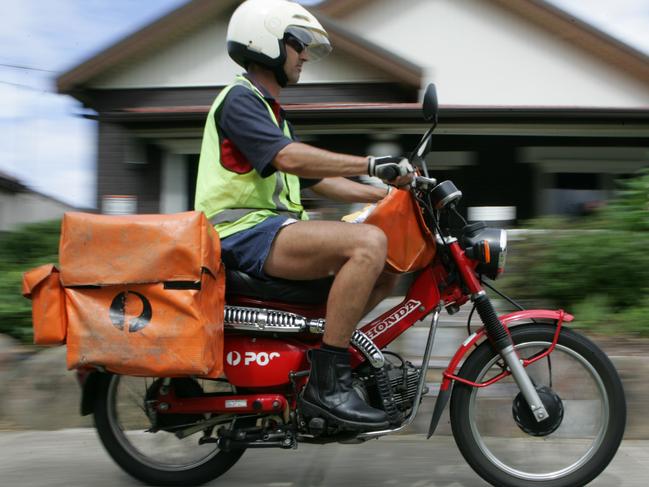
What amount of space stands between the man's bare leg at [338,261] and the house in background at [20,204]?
15033 mm

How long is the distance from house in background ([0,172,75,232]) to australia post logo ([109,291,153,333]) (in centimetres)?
1491

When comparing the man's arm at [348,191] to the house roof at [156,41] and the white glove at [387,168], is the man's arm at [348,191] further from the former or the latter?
the house roof at [156,41]

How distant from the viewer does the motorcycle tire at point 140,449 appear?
10.6ft

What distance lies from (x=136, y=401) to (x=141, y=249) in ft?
2.85

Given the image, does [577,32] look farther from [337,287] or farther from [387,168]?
[337,287]

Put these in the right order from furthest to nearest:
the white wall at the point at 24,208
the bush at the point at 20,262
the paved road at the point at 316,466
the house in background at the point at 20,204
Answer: the white wall at the point at 24,208 → the house in background at the point at 20,204 → the bush at the point at 20,262 → the paved road at the point at 316,466

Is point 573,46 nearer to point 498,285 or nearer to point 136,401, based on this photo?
point 498,285

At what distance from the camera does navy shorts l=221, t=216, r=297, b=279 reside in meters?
2.95

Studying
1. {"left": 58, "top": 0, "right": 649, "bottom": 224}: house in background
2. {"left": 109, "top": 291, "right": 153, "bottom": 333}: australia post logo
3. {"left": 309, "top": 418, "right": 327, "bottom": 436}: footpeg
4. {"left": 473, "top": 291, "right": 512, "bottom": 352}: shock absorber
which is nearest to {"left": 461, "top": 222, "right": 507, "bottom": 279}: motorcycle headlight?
{"left": 473, "top": 291, "right": 512, "bottom": 352}: shock absorber

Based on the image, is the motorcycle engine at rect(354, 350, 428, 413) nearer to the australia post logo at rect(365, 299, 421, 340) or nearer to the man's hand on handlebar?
the australia post logo at rect(365, 299, 421, 340)

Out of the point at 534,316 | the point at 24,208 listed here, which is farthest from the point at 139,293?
the point at 24,208

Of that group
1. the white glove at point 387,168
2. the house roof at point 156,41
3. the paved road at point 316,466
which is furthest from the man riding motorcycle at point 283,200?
the house roof at point 156,41

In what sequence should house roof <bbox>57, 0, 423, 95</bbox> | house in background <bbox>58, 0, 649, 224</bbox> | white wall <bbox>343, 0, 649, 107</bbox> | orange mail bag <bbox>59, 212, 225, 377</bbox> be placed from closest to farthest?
1. orange mail bag <bbox>59, 212, 225, 377</bbox>
2. house in background <bbox>58, 0, 649, 224</bbox>
3. house roof <bbox>57, 0, 423, 95</bbox>
4. white wall <bbox>343, 0, 649, 107</bbox>

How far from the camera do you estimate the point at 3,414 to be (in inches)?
168
